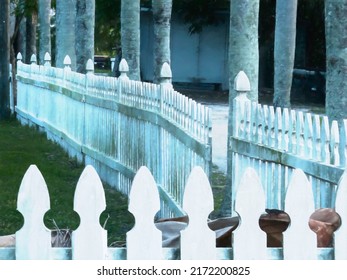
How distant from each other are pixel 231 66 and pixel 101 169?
13.0 feet

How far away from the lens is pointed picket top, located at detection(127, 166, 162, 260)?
4441 millimetres

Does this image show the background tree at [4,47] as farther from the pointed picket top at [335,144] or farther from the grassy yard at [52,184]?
the pointed picket top at [335,144]

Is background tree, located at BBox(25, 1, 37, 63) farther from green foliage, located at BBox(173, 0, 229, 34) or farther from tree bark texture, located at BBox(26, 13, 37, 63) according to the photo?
green foliage, located at BBox(173, 0, 229, 34)

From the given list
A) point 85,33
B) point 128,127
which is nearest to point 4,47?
point 85,33

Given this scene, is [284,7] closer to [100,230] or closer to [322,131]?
[322,131]

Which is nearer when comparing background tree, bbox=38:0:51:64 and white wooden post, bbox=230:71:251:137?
white wooden post, bbox=230:71:251:137

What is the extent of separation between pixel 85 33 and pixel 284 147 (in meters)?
13.1

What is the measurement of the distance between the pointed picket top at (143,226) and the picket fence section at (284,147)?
2.21 m

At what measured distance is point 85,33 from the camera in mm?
19969

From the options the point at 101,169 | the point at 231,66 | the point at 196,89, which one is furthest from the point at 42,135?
the point at 196,89

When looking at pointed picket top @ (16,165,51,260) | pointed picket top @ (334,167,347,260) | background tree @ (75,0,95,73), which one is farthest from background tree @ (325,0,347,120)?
background tree @ (75,0,95,73)

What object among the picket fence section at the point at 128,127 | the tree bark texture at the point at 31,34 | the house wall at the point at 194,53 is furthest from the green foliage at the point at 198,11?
the picket fence section at the point at 128,127

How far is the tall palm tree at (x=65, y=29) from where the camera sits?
22312 mm

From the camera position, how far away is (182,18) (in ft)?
115
